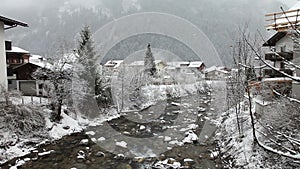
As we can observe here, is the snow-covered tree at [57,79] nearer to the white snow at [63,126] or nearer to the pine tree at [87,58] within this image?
the white snow at [63,126]

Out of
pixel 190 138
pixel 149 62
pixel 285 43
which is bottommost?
pixel 190 138

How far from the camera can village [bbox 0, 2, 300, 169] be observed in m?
10.1

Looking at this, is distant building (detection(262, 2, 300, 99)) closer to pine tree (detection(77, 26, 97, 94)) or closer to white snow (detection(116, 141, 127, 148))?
white snow (detection(116, 141, 127, 148))

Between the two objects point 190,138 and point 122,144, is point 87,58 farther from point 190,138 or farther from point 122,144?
point 190,138

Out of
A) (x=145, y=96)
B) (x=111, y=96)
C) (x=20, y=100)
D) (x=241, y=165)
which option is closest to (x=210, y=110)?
(x=145, y=96)

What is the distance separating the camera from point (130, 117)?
1981 cm

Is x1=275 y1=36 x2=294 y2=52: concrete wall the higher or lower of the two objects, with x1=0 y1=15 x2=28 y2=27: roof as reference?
lower

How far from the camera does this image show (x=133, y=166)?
10.5 metres

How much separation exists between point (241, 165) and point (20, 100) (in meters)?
12.5

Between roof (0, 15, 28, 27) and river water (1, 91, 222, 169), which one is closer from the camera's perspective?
river water (1, 91, 222, 169)

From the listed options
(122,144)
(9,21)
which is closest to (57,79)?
(9,21)

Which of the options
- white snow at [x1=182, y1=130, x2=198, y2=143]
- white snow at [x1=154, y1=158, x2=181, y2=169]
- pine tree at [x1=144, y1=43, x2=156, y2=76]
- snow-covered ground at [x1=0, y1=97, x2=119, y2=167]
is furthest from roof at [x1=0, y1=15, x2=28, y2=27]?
pine tree at [x1=144, y1=43, x2=156, y2=76]

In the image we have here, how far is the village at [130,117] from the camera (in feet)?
33.0

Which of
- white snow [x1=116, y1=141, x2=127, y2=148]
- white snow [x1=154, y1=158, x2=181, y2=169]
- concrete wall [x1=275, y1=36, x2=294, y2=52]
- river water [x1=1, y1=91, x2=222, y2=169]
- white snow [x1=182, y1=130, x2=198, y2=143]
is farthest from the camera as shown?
concrete wall [x1=275, y1=36, x2=294, y2=52]
